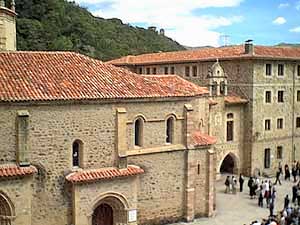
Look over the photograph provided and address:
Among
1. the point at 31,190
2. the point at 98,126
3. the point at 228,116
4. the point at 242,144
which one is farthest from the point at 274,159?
the point at 31,190

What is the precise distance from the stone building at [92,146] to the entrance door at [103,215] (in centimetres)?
5

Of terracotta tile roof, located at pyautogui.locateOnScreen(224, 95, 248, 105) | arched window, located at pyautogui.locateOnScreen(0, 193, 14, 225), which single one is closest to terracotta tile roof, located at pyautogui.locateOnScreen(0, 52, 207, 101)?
arched window, located at pyautogui.locateOnScreen(0, 193, 14, 225)

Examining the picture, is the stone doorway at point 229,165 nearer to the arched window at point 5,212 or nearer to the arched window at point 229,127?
the arched window at point 229,127

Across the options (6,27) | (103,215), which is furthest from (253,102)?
(6,27)

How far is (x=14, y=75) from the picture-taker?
62.7 ft

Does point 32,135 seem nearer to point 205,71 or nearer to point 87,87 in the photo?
point 87,87

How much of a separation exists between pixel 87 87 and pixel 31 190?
4.81 m

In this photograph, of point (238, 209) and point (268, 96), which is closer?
point (238, 209)

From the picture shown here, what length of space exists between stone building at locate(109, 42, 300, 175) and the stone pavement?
16.9 ft

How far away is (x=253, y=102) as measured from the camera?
119 ft

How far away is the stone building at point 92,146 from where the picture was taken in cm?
1825

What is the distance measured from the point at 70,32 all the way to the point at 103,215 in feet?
147

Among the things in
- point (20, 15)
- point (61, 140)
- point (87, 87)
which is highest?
point (20, 15)

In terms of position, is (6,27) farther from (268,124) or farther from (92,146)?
(268,124)
